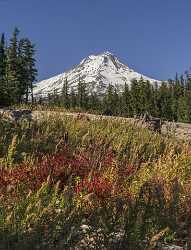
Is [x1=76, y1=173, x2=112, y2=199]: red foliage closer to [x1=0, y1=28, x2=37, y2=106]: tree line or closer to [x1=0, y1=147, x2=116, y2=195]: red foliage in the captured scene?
[x1=0, y1=147, x2=116, y2=195]: red foliage

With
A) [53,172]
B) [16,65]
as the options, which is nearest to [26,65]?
[16,65]

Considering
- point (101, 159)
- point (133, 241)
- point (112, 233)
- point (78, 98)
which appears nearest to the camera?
point (133, 241)

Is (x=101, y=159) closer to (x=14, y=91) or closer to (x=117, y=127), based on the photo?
(x=117, y=127)

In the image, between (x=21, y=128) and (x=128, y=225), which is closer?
(x=128, y=225)

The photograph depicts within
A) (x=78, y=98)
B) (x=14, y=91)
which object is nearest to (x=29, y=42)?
→ (x=14, y=91)

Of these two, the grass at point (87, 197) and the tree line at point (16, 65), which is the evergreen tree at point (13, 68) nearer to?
the tree line at point (16, 65)

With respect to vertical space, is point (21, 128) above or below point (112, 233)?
above

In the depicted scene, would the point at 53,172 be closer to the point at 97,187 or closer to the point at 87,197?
the point at 97,187

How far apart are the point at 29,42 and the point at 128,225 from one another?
83.0m

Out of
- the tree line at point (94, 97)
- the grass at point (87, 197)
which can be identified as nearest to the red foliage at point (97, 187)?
the grass at point (87, 197)

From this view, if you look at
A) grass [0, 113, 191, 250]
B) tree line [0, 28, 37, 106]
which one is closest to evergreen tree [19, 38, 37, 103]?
tree line [0, 28, 37, 106]

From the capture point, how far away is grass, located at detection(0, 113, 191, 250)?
15.2 ft

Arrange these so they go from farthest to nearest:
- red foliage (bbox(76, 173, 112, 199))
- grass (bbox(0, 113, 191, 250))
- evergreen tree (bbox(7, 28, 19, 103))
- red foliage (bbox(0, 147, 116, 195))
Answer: evergreen tree (bbox(7, 28, 19, 103)), red foliage (bbox(0, 147, 116, 195)), red foliage (bbox(76, 173, 112, 199)), grass (bbox(0, 113, 191, 250))

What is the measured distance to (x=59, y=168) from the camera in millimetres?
7520
